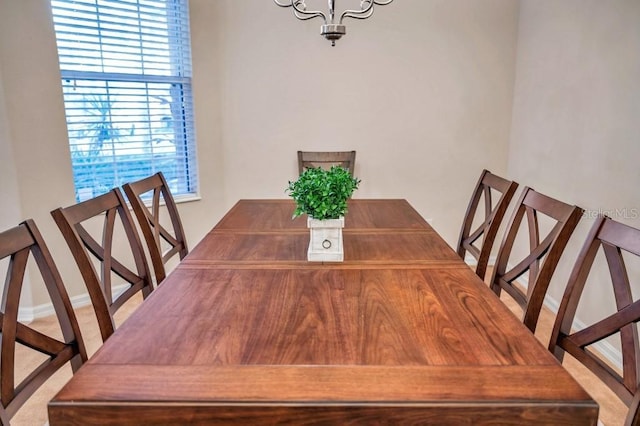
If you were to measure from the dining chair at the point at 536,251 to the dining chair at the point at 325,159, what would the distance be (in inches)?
62.7

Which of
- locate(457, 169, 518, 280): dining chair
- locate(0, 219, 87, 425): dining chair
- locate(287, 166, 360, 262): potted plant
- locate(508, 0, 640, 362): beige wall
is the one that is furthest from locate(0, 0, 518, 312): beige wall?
locate(0, 219, 87, 425): dining chair

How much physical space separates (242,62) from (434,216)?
78.1 inches

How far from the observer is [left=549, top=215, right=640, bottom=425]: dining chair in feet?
3.62

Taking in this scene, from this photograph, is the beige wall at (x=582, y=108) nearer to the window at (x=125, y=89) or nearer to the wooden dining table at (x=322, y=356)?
the wooden dining table at (x=322, y=356)

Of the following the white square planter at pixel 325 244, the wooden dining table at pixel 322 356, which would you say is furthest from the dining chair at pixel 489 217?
the white square planter at pixel 325 244

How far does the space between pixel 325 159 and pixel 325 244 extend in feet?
5.53

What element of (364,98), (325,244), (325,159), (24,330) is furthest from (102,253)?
(364,98)

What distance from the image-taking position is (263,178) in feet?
12.0

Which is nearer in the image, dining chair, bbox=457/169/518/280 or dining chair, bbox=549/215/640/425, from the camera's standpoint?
dining chair, bbox=549/215/640/425

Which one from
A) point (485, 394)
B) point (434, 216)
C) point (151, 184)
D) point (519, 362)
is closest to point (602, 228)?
point (519, 362)

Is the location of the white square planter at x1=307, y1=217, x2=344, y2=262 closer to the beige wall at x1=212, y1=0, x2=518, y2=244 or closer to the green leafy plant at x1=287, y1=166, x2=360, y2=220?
the green leafy plant at x1=287, y1=166, x2=360, y2=220

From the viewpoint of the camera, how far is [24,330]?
112 centimetres

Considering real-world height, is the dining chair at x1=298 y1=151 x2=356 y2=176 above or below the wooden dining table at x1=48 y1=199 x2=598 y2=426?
above

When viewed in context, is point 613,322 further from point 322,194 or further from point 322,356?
point 322,194
